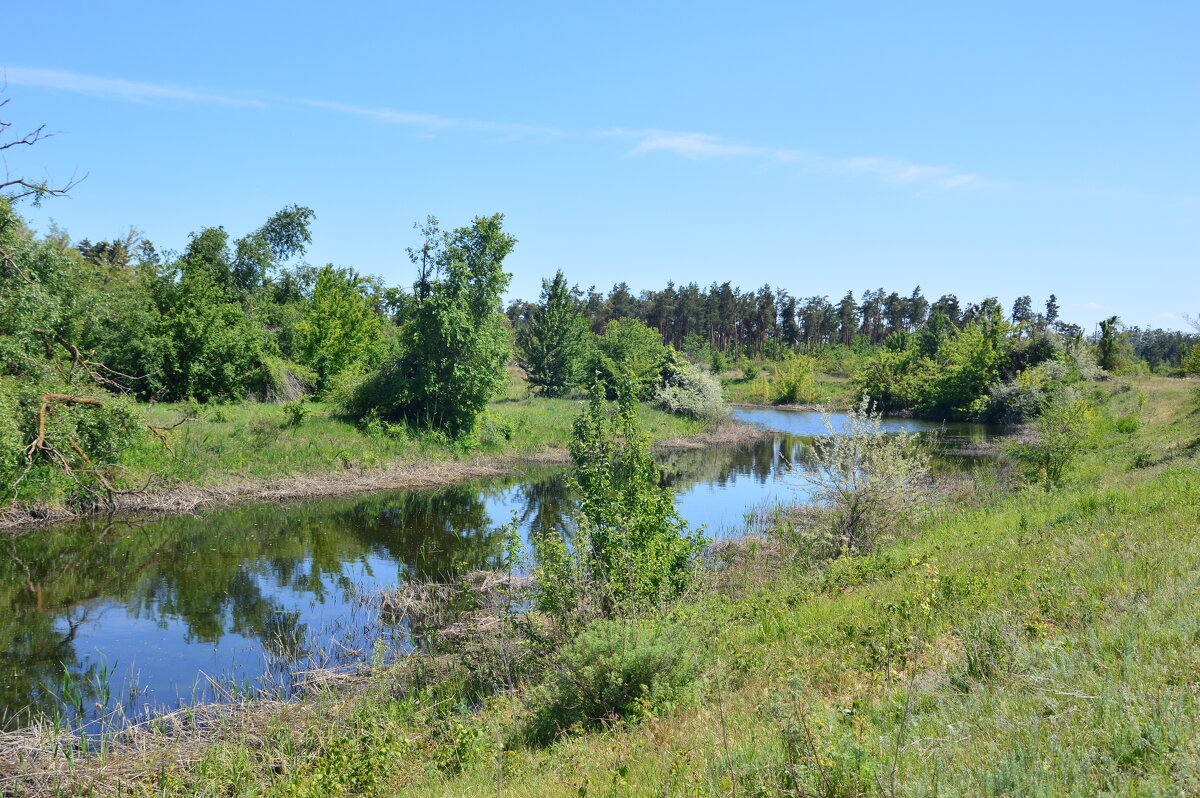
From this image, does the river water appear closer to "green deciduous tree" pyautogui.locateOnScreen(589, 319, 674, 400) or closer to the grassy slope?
the grassy slope

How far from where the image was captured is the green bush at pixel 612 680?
Answer: 23.1 feet

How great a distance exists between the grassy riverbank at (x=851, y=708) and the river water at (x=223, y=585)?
6.91ft

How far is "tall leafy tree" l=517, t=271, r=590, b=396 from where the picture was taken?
5459 cm

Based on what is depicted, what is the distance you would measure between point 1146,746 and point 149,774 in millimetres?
8419

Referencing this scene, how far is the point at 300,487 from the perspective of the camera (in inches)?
977

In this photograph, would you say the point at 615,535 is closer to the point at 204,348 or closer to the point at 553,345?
the point at 204,348

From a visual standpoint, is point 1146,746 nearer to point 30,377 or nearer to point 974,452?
point 30,377

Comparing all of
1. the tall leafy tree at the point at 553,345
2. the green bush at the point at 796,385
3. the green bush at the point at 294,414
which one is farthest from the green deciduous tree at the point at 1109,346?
the green bush at the point at 294,414

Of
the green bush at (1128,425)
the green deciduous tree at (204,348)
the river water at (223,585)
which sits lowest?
the river water at (223,585)

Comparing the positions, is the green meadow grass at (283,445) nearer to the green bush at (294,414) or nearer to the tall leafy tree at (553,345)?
the green bush at (294,414)

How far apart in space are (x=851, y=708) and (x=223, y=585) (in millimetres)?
13966

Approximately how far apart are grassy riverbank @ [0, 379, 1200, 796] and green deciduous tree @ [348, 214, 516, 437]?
22.5 metres

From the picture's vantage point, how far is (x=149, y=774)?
6.94 m

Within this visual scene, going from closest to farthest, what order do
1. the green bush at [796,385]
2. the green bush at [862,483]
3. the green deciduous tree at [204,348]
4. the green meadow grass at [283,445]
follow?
1. the green bush at [862,483]
2. the green meadow grass at [283,445]
3. the green deciduous tree at [204,348]
4. the green bush at [796,385]
